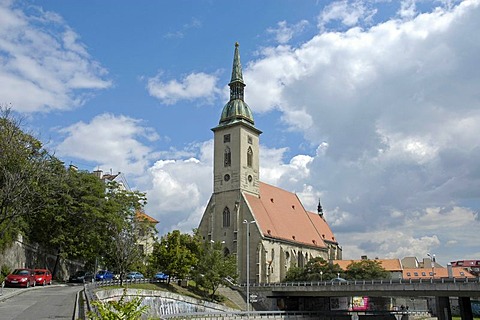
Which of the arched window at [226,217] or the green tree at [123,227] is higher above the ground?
the arched window at [226,217]

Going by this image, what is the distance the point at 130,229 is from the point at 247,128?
34.9 m

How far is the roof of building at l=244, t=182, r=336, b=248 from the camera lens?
7856 cm

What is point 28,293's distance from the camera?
3322 cm

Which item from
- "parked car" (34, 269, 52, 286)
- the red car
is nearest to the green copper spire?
"parked car" (34, 269, 52, 286)

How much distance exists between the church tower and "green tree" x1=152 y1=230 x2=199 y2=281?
2345 cm

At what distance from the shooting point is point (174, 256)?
53.4 meters

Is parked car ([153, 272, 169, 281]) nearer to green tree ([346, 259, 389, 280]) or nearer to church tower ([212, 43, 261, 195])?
church tower ([212, 43, 261, 195])

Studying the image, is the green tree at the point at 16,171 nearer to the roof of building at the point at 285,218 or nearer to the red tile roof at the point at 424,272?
the roof of building at the point at 285,218

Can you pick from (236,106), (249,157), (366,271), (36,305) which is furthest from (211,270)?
(236,106)

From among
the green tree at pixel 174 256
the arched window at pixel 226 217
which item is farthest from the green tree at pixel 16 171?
the arched window at pixel 226 217

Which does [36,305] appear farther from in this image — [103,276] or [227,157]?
[227,157]

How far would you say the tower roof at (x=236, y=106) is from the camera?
8331 cm

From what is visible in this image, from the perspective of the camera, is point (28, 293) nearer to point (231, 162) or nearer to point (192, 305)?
point (192, 305)

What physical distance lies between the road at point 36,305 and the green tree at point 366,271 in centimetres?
4942
